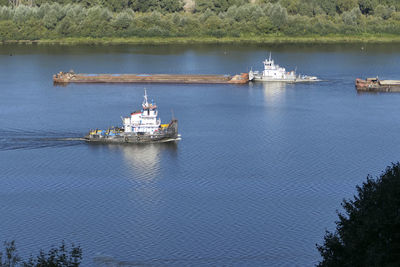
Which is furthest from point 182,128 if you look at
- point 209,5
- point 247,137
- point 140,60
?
point 209,5

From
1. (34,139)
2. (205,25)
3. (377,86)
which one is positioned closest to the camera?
(34,139)

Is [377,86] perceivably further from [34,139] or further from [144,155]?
[34,139]

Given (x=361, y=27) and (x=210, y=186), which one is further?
(x=361, y=27)

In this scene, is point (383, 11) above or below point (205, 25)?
above

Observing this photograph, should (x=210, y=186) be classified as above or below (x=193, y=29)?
below

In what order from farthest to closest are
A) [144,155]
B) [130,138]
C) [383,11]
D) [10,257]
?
1. [383,11]
2. [130,138]
3. [144,155]
4. [10,257]

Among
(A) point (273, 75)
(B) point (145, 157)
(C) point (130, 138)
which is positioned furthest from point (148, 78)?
(B) point (145, 157)

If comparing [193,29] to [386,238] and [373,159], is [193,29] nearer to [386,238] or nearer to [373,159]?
[373,159]

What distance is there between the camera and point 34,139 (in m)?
66.9

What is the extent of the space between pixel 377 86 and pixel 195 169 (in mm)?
46347

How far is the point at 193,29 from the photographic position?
6314 inches

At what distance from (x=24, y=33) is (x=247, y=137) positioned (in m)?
105

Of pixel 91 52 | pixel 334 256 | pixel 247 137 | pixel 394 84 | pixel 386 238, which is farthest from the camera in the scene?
pixel 91 52

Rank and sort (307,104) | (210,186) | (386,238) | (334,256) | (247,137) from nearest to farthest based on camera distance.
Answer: (386,238)
(334,256)
(210,186)
(247,137)
(307,104)
